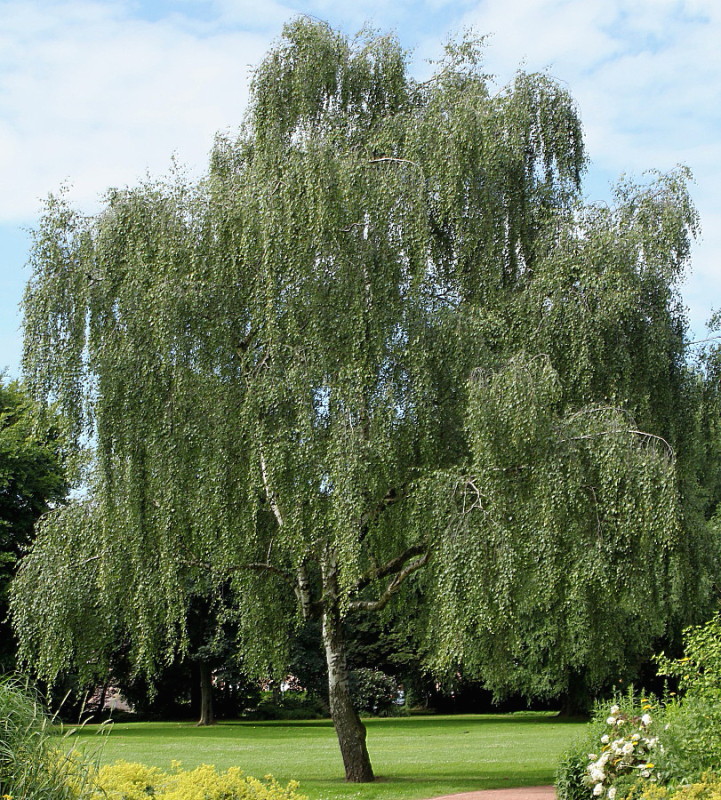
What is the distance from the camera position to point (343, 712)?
14.0m

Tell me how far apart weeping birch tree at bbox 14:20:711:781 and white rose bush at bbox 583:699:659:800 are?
180 cm

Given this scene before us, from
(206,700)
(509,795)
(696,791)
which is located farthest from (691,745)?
(206,700)

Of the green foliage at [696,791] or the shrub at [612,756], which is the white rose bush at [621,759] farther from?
the green foliage at [696,791]

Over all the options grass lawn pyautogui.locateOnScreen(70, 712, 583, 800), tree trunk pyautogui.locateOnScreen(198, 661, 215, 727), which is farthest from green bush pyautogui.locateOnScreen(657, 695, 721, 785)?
tree trunk pyautogui.locateOnScreen(198, 661, 215, 727)

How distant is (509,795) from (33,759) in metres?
7.80

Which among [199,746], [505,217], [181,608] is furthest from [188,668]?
[505,217]

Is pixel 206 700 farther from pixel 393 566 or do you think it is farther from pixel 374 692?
pixel 393 566

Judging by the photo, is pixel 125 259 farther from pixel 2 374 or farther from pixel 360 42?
pixel 2 374

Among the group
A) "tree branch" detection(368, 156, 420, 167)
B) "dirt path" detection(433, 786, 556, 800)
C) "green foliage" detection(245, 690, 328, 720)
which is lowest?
"green foliage" detection(245, 690, 328, 720)

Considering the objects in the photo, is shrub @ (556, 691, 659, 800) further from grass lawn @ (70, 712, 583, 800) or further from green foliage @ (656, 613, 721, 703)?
grass lawn @ (70, 712, 583, 800)

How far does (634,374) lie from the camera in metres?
12.1

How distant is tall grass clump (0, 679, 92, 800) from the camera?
5.83 meters

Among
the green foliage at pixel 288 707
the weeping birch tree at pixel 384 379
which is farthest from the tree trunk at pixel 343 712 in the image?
the green foliage at pixel 288 707

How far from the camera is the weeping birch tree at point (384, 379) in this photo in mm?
10797
